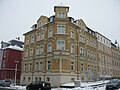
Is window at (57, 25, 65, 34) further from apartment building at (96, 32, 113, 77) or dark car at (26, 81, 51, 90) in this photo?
apartment building at (96, 32, 113, 77)

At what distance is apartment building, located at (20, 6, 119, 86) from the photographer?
34.8 m

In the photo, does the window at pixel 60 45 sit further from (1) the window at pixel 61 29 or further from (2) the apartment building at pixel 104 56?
(2) the apartment building at pixel 104 56

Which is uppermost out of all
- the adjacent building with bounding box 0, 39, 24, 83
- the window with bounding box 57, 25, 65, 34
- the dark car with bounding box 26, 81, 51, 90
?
the window with bounding box 57, 25, 65, 34

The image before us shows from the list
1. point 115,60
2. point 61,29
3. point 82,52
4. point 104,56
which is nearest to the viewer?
point 61,29

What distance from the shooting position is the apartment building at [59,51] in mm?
34844

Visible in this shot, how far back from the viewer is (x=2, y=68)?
52.5 meters

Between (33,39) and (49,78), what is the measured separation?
47.2ft

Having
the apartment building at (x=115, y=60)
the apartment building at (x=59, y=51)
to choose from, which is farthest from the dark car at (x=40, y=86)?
the apartment building at (x=115, y=60)

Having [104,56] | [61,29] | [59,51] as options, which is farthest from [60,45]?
[104,56]

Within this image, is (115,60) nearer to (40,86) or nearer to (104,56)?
(104,56)

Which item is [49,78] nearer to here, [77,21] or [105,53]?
[77,21]

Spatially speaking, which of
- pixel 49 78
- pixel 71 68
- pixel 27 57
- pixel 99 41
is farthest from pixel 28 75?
pixel 99 41

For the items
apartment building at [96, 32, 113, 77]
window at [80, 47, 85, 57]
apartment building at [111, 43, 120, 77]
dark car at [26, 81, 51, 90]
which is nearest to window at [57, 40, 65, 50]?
window at [80, 47, 85, 57]

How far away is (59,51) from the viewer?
34.8 meters
